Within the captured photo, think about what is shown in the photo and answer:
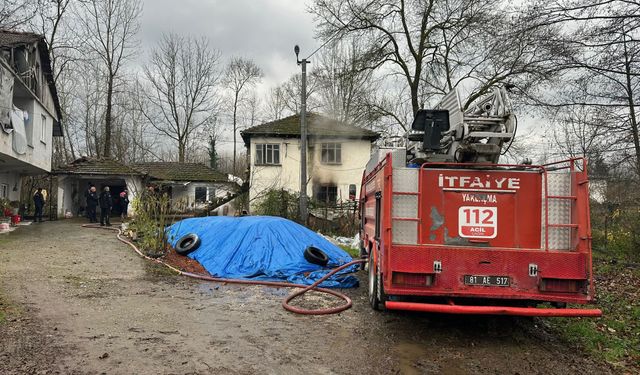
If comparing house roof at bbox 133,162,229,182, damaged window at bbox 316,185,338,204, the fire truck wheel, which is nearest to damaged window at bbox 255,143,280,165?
damaged window at bbox 316,185,338,204

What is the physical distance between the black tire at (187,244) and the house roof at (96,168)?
15.7 metres

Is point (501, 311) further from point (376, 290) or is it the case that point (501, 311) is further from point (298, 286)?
point (298, 286)

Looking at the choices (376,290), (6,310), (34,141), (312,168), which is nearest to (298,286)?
(376,290)

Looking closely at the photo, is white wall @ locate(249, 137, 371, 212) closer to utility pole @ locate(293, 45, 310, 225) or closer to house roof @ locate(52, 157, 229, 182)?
house roof @ locate(52, 157, 229, 182)

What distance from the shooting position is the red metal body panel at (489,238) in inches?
226

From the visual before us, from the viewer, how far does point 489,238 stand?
19.7ft

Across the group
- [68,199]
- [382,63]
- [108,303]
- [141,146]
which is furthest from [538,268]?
[141,146]

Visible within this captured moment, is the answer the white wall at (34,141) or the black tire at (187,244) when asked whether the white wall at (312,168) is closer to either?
the white wall at (34,141)

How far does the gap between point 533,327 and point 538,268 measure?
1535 millimetres

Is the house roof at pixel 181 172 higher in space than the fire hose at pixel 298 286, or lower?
higher

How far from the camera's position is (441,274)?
5.80 m

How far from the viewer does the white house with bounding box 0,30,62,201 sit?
15523mm

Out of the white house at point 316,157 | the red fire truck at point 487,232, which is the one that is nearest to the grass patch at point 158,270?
the red fire truck at point 487,232

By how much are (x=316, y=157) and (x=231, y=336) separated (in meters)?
24.6
